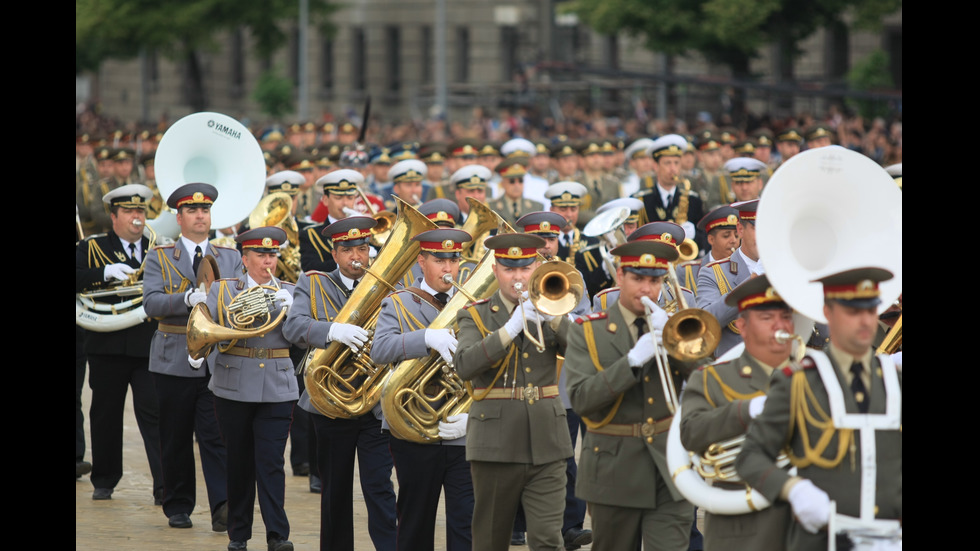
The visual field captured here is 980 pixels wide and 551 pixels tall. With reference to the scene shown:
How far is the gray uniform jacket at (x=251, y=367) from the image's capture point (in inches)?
377

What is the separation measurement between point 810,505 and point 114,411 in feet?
22.9

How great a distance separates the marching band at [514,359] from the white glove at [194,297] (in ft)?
0.07

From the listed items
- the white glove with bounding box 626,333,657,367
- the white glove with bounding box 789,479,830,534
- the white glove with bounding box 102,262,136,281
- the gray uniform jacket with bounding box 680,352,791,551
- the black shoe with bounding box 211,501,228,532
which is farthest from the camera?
the white glove with bounding box 102,262,136,281

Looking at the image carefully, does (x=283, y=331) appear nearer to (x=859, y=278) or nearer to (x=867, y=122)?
(x=859, y=278)

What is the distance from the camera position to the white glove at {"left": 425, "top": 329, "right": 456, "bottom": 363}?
8.18 meters

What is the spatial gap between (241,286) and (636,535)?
3.73m

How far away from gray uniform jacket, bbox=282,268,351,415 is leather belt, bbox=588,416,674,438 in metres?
2.55

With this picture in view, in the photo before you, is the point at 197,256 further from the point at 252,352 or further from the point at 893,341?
the point at 893,341

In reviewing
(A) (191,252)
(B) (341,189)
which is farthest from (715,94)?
(A) (191,252)

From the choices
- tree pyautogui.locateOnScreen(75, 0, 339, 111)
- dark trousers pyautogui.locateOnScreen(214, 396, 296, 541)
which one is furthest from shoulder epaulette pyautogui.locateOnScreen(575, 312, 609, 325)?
tree pyautogui.locateOnScreen(75, 0, 339, 111)

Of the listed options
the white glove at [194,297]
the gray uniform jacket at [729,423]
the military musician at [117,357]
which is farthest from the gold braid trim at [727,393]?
the military musician at [117,357]

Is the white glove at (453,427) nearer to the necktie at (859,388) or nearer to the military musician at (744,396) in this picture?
the military musician at (744,396)

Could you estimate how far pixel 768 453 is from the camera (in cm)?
583

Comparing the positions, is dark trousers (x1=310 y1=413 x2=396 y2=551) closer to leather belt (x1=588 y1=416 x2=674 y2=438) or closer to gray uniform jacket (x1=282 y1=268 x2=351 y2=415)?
gray uniform jacket (x1=282 y1=268 x2=351 y2=415)
